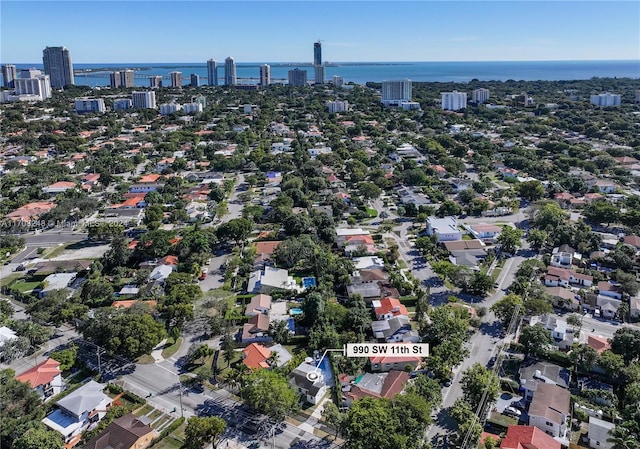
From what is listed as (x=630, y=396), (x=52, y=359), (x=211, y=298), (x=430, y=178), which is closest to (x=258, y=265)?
(x=211, y=298)

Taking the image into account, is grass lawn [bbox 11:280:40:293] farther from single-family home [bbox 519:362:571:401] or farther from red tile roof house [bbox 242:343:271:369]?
single-family home [bbox 519:362:571:401]

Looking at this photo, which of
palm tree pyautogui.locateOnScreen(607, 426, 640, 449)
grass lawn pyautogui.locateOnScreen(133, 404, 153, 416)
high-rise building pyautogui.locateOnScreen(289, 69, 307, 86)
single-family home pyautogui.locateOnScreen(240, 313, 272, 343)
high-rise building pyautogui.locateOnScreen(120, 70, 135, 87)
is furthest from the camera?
high-rise building pyautogui.locateOnScreen(289, 69, 307, 86)

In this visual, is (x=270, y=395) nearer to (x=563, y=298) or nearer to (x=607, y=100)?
(x=563, y=298)

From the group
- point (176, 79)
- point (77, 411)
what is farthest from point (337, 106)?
point (77, 411)

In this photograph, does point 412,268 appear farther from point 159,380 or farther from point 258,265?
point 159,380

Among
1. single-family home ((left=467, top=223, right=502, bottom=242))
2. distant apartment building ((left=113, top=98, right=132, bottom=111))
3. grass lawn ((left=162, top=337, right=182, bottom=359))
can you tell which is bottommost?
grass lawn ((left=162, top=337, right=182, bottom=359))

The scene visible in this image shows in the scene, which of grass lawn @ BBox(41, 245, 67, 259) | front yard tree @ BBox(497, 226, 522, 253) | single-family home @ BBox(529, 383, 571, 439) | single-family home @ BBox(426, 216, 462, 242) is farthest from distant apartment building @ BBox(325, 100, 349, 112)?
single-family home @ BBox(529, 383, 571, 439)
